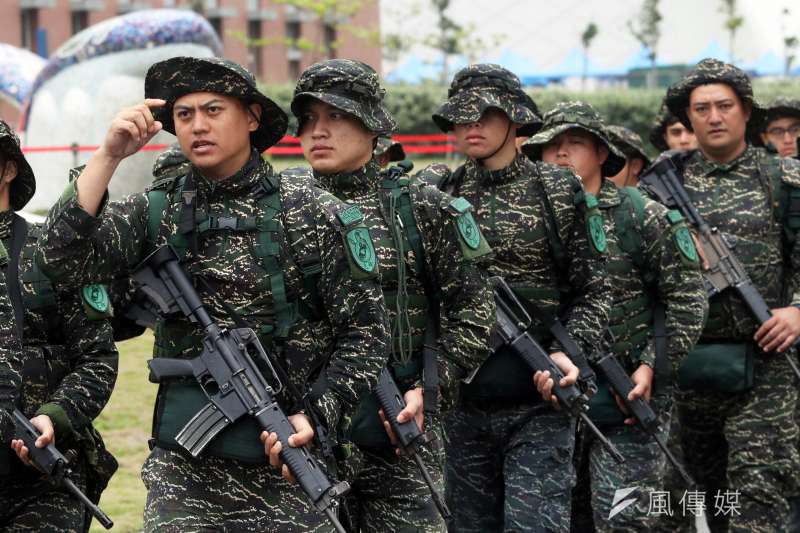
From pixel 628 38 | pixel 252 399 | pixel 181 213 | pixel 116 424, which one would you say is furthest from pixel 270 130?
pixel 628 38

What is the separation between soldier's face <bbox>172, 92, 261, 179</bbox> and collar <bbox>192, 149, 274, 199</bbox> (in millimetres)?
31

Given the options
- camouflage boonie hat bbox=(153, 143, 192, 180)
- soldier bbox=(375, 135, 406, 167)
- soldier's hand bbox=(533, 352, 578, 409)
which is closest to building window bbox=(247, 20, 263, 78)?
soldier bbox=(375, 135, 406, 167)

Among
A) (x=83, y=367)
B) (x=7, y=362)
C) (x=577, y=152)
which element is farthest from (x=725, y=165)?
(x=7, y=362)

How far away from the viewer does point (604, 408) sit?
6531 millimetres

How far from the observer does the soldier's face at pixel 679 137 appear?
8.16 metres

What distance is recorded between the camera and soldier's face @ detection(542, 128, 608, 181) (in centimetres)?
662

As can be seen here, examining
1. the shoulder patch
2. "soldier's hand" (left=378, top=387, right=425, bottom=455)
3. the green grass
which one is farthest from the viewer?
the green grass

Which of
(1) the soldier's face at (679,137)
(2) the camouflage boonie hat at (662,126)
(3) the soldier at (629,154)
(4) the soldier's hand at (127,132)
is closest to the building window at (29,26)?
(2) the camouflage boonie hat at (662,126)

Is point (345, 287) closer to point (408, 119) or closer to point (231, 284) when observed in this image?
point (231, 284)

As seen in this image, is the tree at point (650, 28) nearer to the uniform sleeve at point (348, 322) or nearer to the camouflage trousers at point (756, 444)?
the camouflage trousers at point (756, 444)

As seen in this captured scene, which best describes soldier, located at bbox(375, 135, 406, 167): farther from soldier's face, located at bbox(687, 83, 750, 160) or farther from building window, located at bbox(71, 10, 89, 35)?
building window, located at bbox(71, 10, 89, 35)

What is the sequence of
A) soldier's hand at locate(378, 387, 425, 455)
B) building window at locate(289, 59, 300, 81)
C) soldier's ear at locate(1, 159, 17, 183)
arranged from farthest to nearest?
building window at locate(289, 59, 300, 81) < soldier's hand at locate(378, 387, 425, 455) < soldier's ear at locate(1, 159, 17, 183)

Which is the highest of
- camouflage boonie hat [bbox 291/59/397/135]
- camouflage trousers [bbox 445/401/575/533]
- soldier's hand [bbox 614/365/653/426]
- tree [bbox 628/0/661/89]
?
tree [bbox 628/0/661/89]

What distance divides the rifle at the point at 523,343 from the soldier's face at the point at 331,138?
1.06m
